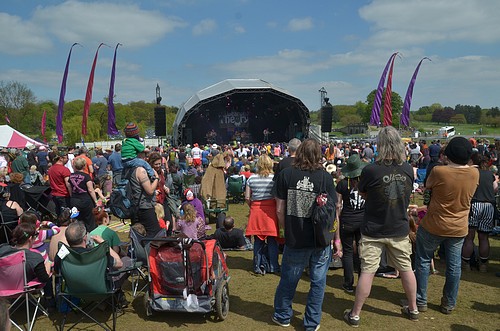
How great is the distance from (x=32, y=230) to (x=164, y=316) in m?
1.45

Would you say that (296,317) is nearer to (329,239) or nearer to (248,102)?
(329,239)

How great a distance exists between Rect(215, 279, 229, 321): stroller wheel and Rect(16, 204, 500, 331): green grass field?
0.07 meters

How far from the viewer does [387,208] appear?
3.16m

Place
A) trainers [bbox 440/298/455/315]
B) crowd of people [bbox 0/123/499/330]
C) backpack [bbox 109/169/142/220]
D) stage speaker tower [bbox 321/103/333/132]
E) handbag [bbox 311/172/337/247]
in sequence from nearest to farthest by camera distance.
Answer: handbag [bbox 311/172/337/247] < crowd of people [bbox 0/123/499/330] < trainers [bbox 440/298/455/315] < backpack [bbox 109/169/142/220] < stage speaker tower [bbox 321/103/333/132]

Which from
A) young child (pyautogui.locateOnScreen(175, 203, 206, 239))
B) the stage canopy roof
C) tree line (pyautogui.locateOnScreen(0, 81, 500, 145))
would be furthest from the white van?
young child (pyautogui.locateOnScreen(175, 203, 206, 239))

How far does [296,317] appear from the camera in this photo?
354 centimetres

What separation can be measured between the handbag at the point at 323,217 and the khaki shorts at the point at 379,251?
16.1 inches

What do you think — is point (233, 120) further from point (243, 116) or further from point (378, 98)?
point (378, 98)

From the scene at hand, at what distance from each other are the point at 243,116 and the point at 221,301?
100 ft

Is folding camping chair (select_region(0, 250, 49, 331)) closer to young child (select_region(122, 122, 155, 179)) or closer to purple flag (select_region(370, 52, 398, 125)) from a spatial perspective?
young child (select_region(122, 122, 155, 179))

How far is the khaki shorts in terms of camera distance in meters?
3.21

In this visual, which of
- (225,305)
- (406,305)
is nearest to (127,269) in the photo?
(225,305)

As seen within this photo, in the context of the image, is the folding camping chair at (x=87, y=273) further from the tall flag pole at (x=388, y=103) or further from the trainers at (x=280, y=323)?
the tall flag pole at (x=388, y=103)

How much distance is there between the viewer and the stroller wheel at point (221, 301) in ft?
11.3
